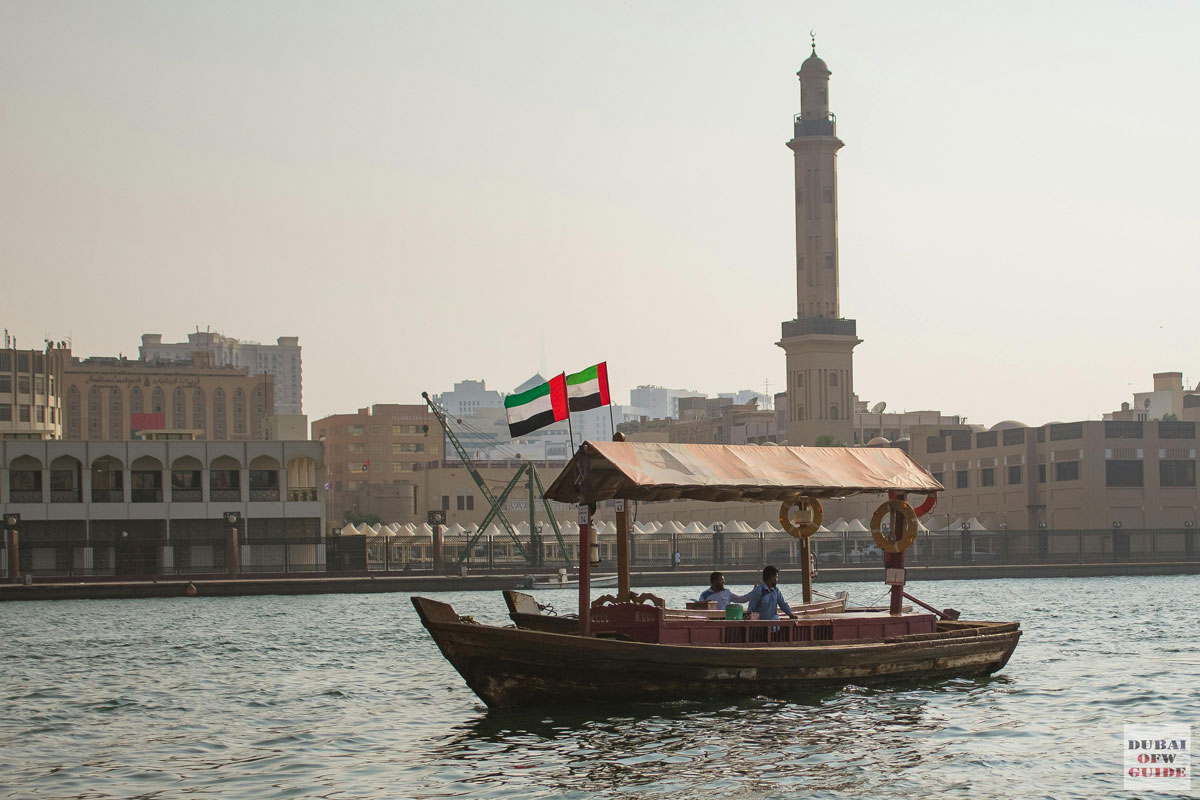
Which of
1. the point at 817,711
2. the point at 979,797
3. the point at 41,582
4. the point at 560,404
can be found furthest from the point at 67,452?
the point at 979,797

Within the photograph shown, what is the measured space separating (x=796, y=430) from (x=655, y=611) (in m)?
114

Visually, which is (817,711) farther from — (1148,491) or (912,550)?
(1148,491)

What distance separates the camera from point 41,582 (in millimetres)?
77312

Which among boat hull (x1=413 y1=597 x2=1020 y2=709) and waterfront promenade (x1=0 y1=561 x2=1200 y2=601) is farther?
waterfront promenade (x1=0 y1=561 x2=1200 y2=601)

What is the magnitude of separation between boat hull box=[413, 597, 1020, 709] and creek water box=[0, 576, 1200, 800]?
1.19 feet

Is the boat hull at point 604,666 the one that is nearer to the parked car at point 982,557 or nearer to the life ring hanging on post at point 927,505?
the life ring hanging on post at point 927,505

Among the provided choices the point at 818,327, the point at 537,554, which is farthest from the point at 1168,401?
the point at 537,554

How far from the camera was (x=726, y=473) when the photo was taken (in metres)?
26.7

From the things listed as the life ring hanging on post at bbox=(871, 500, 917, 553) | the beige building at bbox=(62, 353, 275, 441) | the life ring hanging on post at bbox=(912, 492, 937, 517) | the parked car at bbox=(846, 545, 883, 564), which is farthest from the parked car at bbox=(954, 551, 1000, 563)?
the beige building at bbox=(62, 353, 275, 441)

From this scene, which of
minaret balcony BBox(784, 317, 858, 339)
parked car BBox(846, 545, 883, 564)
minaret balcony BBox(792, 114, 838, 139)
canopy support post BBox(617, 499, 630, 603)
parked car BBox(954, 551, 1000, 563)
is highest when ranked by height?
minaret balcony BBox(792, 114, 838, 139)

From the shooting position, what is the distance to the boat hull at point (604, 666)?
2477 centimetres

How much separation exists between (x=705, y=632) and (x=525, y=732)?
12.8 feet

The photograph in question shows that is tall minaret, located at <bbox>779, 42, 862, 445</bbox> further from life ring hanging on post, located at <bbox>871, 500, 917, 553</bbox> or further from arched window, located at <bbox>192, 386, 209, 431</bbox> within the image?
life ring hanging on post, located at <bbox>871, 500, 917, 553</bbox>

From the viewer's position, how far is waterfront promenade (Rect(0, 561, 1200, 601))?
238 ft
